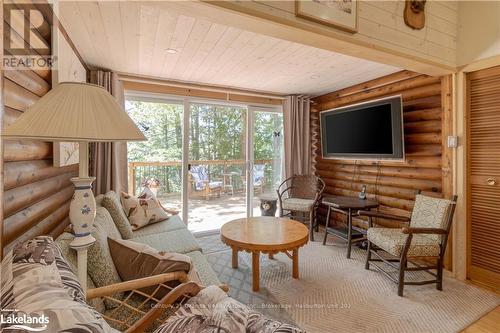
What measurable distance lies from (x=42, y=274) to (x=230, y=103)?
12.0ft

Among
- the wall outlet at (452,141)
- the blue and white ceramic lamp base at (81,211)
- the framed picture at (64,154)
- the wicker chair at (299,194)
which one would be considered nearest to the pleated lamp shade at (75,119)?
the blue and white ceramic lamp base at (81,211)

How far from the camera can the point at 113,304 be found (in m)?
1.33

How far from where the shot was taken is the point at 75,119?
884mm

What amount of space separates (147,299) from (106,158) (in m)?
2.40

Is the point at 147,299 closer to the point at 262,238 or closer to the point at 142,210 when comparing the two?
the point at 262,238

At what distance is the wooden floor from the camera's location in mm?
1827

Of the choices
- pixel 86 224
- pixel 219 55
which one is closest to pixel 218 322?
pixel 86 224

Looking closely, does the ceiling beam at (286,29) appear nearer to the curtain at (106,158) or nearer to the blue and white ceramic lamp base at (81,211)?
the blue and white ceramic lamp base at (81,211)

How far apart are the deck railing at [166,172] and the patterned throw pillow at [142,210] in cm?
62

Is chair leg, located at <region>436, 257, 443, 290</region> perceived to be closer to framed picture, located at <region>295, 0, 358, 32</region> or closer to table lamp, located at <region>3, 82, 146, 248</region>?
Result: framed picture, located at <region>295, 0, 358, 32</region>

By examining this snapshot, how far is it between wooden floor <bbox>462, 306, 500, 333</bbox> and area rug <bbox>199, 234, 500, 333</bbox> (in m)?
0.04

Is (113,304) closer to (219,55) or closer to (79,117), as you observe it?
(79,117)

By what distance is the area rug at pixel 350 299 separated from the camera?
1.90 m

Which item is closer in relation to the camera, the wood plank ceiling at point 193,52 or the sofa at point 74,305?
the sofa at point 74,305
